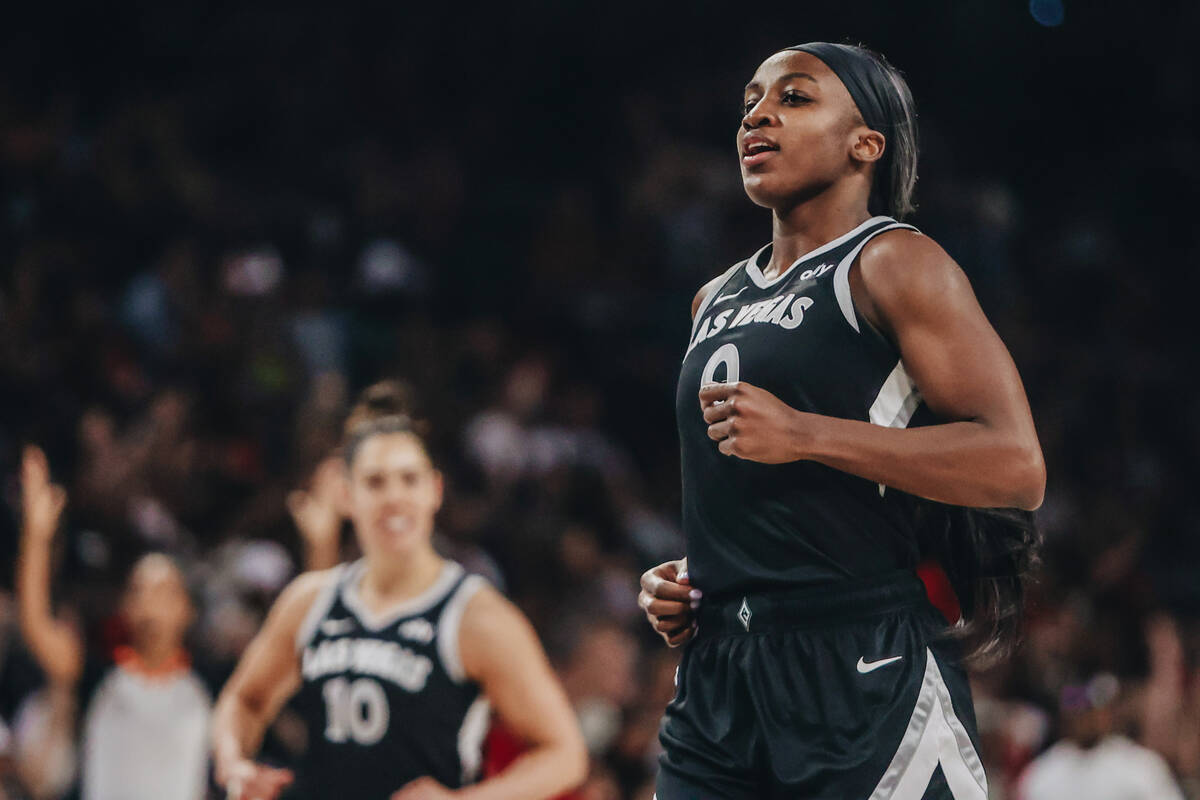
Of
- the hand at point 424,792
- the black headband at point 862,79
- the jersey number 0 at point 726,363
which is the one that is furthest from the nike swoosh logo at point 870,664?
the hand at point 424,792

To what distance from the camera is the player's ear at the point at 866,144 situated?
2902mm

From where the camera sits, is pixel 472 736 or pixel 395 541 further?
pixel 395 541

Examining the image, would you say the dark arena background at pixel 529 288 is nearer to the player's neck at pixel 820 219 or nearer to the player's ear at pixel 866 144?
the player's neck at pixel 820 219

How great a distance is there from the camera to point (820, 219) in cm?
294

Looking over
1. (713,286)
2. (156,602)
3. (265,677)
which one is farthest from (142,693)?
(713,286)

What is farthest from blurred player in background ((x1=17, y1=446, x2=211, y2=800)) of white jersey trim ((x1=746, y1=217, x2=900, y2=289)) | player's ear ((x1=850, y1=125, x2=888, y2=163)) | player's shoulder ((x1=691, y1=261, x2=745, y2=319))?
player's ear ((x1=850, y1=125, x2=888, y2=163))

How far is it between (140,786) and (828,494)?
5.60 m

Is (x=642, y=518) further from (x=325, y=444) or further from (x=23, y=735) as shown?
(x=23, y=735)

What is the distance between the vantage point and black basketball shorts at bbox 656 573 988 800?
2.62 meters

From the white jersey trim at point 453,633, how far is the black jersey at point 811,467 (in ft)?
5.48

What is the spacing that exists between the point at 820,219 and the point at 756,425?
619 mm

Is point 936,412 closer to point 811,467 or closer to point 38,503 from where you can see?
point 811,467

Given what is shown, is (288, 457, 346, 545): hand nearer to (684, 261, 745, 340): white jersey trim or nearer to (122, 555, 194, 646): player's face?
(122, 555, 194, 646): player's face

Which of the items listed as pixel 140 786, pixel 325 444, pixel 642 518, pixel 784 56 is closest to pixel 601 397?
pixel 642 518
